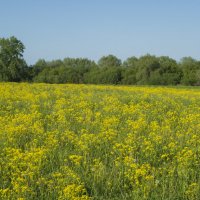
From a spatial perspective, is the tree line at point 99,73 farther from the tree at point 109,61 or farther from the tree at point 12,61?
the tree at point 109,61

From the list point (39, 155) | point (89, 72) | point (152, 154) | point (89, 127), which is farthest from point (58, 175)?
point (89, 72)

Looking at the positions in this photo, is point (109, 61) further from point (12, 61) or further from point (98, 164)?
point (98, 164)

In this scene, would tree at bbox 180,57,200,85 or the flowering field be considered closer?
the flowering field

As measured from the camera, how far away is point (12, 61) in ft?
219

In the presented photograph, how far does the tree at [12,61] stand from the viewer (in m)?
65.2

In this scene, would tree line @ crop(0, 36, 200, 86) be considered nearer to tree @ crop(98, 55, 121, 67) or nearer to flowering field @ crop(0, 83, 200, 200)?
tree @ crop(98, 55, 121, 67)

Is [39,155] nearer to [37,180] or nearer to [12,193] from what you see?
[37,180]

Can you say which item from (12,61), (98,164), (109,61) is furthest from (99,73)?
(98,164)

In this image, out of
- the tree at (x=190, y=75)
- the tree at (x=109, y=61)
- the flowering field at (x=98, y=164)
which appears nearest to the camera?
the flowering field at (x=98, y=164)

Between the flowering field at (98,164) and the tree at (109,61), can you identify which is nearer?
the flowering field at (98,164)

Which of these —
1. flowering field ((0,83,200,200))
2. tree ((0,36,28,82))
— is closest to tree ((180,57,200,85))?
tree ((0,36,28,82))

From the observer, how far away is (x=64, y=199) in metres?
4.50

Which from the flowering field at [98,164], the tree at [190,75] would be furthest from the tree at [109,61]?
the flowering field at [98,164]

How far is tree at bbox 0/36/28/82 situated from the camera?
6525 centimetres
